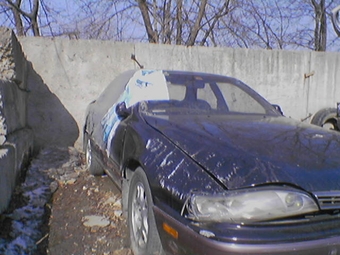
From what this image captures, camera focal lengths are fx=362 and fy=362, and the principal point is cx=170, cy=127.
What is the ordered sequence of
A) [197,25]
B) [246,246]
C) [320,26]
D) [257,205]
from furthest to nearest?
[320,26], [197,25], [257,205], [246,246]

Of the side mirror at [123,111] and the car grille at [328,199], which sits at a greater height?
the side mirror at [123,111]

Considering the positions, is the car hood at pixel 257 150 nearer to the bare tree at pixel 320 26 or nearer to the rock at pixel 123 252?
the rock at pixel 123 252

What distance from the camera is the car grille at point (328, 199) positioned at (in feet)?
6.20

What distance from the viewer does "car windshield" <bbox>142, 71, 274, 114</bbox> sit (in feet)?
11.3

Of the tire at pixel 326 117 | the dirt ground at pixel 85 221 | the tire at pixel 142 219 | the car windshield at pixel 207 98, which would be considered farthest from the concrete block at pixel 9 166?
the tire at pixel 326 117

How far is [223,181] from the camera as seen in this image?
1928 mm

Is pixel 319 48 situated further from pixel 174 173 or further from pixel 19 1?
pixel 174 173

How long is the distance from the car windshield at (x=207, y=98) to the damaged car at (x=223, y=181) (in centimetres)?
3

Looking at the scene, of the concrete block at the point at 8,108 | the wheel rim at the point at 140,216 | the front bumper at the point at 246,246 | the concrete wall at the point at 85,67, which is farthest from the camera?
the concrete wall at the point at 85,67

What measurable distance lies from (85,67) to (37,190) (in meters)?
2.95

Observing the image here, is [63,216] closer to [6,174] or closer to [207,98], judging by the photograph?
[6,174]

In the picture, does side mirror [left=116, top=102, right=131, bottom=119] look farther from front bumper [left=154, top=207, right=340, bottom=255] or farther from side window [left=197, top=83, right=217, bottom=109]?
front bumper [left=154, top=207, right=340, bottom=255]

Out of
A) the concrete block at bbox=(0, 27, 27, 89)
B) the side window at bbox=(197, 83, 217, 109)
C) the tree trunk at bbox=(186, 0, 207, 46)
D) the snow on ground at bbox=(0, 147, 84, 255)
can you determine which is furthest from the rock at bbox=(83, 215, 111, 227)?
the tree trunk at bbox=(186, 0, 207, 46)

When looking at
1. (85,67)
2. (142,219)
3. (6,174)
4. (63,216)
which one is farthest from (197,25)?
(142,219)
